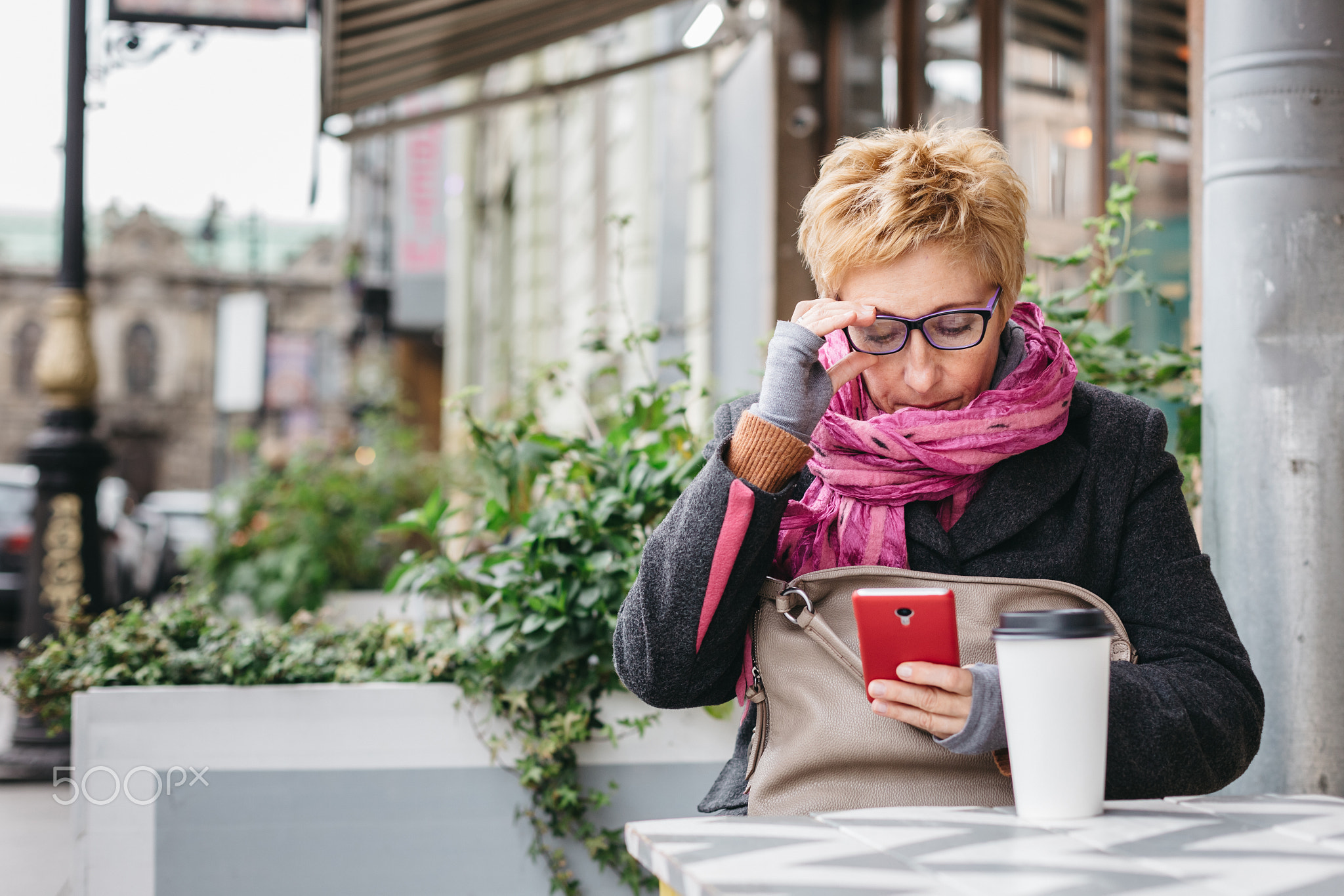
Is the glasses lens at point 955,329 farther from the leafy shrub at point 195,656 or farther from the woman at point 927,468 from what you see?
the leafy shrub at point 195,656

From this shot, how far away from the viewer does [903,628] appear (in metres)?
1.28

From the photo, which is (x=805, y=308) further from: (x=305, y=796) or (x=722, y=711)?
(x=305, y=796)

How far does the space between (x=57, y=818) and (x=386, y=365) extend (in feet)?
27.5

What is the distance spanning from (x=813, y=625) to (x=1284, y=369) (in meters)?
1.04

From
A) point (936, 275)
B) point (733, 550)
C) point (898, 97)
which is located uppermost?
point (898, 97)

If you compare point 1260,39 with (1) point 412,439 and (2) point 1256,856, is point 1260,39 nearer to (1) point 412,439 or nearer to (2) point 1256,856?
(2) point 1256,856

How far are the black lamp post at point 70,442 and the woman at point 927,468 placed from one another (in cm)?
407

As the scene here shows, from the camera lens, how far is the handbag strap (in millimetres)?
1424

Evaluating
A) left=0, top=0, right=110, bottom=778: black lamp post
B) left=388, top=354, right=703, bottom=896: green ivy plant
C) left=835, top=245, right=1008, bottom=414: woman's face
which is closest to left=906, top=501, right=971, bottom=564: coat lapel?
left=835, top=245, right=1008, bottom=414: woman's face

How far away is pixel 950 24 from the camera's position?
14.8ft

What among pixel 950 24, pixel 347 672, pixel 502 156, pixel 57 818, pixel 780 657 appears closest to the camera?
pixel 780 657

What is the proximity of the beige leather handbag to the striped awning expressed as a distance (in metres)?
3.25

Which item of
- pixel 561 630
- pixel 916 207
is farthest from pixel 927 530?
pixel 561 630

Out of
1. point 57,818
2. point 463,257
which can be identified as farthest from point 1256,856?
point 463,257
